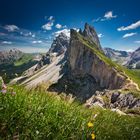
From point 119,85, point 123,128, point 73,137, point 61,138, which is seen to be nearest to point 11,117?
point 61,138

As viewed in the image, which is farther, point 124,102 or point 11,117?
point 124,102

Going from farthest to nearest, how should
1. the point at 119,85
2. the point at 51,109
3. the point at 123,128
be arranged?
1. the point at 119,85
2. the point at 123,128
3. the point at 51,109

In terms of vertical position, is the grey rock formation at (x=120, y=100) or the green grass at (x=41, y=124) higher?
the green grass at (x=41, y=124)

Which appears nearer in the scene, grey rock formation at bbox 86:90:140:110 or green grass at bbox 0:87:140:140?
green grass at bbox 0:87:140:140

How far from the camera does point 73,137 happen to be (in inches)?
232

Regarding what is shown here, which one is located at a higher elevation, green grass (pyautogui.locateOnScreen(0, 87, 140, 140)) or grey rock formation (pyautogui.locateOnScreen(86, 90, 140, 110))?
green grass (pyautogui.locateOnScreen(0, 87, 140, 140))

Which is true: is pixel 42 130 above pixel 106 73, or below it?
above

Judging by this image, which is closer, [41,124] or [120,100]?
[41,124]

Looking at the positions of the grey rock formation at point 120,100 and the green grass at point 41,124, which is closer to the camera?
the green grass at point 41,124

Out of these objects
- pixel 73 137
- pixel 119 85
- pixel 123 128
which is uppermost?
pixel 73 137

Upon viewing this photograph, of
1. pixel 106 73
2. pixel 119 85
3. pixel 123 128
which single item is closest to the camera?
pixel 123 128

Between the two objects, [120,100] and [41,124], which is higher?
[41,124]

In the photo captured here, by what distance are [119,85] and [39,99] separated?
17183 centimetres

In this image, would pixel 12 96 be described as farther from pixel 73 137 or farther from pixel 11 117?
pixel 73 137
